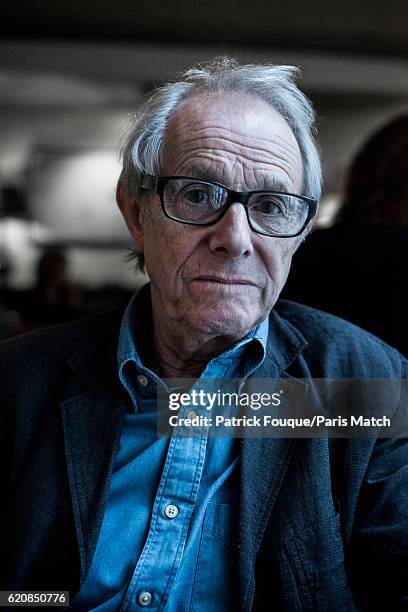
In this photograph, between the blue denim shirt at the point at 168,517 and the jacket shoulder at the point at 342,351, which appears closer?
the blue denim shirt at the point at 168,517

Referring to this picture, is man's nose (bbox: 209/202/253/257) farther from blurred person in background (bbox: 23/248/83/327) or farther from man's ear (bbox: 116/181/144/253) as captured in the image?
blurred person in background (bbox: 23/248/83/327)

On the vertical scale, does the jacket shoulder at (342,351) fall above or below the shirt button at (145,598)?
above

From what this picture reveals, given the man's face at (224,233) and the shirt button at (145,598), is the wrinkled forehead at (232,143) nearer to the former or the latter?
the man's face at (224,233)

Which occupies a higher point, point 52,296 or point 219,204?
point 52,296

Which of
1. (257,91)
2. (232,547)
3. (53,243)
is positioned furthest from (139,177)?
(53,243)

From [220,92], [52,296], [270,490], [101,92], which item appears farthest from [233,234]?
[101,92]

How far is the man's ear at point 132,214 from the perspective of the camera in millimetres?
1066

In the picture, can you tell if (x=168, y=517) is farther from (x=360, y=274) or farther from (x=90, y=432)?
(x=360, y=274)

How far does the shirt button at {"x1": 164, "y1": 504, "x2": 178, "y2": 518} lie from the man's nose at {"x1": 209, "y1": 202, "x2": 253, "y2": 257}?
1.23ft

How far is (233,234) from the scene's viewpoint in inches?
35.6

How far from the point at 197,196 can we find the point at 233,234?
88mm

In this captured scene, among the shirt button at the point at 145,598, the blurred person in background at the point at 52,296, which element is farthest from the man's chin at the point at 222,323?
the blurred person in background at the point at 52,296

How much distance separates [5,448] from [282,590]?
1.61 ft

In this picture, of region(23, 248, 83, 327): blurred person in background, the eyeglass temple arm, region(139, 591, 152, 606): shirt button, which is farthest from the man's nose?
region(23, 248, 83, 327): blurred person in background
